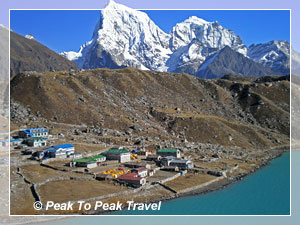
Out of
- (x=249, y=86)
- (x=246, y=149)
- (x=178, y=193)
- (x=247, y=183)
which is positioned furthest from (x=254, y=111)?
(x=178, y=193)

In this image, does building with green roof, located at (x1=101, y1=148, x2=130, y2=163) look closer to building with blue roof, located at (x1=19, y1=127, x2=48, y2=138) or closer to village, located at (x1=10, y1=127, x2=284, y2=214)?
village, located at (x1=10, y1=127, x2=284, y2=214)

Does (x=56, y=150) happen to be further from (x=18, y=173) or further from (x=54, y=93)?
(x=54, y=93)

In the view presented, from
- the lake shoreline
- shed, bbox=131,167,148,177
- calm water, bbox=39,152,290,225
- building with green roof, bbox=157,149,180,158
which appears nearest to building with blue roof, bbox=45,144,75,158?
shed, bbox=131,167,148,177

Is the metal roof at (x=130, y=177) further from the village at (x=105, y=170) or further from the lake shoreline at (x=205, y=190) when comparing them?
the lake shoreline at (x=205, y=190)

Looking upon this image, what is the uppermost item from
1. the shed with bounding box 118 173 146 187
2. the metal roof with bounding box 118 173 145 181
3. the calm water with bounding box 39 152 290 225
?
the metal roof with bounding box 118 173 145 181

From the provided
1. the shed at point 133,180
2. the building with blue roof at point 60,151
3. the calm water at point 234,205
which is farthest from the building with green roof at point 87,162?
the calm water at point 234,205

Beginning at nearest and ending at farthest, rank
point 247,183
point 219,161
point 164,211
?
point 164,211 → point 247,183 → point 219,161
